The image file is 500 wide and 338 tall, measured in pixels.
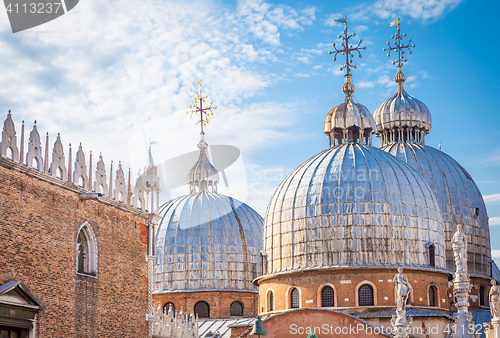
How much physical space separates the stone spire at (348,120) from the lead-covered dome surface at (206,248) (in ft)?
28.4

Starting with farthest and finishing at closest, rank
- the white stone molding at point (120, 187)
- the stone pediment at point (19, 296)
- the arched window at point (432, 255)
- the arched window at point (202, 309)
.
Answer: the arched window at point (202, 309), the arched window at point (432, 255), the white stone molding at point (120, 187), the stone pediment at point (19, 296)

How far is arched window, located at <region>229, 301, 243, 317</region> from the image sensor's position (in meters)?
43.5

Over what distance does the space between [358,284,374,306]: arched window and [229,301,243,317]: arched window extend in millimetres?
10960

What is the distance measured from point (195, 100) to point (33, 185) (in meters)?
28.9

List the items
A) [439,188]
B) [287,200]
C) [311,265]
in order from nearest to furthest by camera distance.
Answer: [311,265] → [287,200] → [439,188]

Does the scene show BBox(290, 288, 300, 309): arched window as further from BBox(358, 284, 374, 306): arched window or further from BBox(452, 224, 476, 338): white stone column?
BBox(452, 224, 476, 338): white stone column

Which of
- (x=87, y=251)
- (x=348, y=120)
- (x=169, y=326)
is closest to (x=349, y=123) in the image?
(x=348, y=120)

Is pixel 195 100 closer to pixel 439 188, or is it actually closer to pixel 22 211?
pixel 439 188

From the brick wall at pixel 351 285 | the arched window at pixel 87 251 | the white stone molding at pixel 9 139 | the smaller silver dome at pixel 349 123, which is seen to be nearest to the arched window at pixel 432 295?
the brick wall at pixel 351 285

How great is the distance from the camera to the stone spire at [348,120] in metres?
40.6

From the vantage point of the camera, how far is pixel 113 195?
86.2 feet

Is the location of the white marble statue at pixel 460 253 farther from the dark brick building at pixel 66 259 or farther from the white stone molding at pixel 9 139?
the white stone molding at pixel 9 139

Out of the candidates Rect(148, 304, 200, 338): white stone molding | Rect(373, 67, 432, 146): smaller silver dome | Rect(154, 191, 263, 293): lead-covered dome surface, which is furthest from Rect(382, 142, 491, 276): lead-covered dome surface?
Rect(148, 304, 200, 338): white stone molding

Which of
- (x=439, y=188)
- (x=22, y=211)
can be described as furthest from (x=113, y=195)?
(x=439, y=188)
